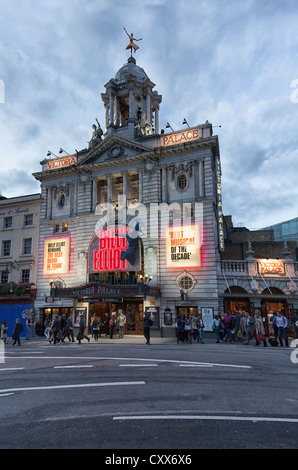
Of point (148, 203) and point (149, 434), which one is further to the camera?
point (148, 203)

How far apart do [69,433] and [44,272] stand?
100ft

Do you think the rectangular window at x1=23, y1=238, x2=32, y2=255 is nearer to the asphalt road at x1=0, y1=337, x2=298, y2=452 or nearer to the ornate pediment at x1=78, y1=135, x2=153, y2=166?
the ornate pediment at x1=78, y1=135, x2=153, y2=166

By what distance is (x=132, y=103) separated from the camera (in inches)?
1467

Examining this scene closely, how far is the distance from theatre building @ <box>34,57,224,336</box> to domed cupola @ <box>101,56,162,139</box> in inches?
6.8

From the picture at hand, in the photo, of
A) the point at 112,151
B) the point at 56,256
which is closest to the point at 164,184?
the point at 112,151

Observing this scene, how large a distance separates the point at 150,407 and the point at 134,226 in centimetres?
2503

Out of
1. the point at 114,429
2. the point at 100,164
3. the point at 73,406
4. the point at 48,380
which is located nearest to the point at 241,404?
the point at 114,429

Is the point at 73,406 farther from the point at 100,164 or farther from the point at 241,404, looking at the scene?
the point at 100,164

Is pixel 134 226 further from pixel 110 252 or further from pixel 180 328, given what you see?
pixel 180 328

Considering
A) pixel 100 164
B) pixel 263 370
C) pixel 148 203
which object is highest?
pixel 100 164

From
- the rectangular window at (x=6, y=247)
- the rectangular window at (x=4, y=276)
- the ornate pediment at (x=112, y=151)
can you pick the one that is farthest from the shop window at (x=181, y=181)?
the rectangular window at (x=4, y=276)

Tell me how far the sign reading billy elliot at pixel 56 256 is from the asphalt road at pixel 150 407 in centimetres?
2223

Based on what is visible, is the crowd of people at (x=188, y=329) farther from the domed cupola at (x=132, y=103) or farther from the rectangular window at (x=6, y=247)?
the rectangular window at (x=6, y=247)
